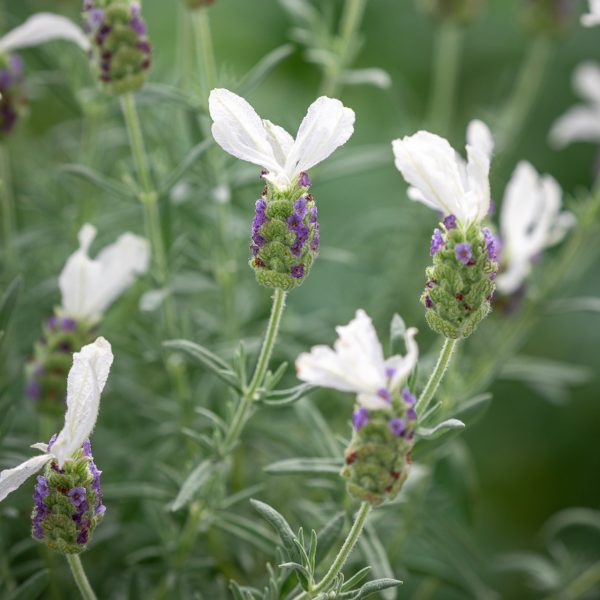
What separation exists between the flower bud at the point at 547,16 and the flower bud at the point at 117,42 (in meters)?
0.66

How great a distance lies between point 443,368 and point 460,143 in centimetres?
98

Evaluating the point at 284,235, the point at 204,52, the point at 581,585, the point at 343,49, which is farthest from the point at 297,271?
the point at 581,585

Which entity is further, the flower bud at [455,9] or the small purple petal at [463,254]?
the flower bud at [455,9]

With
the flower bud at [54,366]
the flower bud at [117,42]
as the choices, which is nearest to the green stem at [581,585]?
the flower bud at [54,366]

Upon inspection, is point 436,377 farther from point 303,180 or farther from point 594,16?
point 594,16

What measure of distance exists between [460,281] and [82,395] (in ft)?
0.86

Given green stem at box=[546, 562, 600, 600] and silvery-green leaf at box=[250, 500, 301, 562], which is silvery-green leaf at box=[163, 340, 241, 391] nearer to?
silvery-green leaf at box=[250, 500, 301, 562]

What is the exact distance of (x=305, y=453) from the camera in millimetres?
975

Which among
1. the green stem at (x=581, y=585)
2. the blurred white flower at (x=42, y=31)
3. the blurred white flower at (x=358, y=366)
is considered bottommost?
the green stem at (x=581, y=585)

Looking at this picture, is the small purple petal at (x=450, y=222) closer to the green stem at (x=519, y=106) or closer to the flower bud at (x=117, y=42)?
the flower bud at (x=117, y=42)

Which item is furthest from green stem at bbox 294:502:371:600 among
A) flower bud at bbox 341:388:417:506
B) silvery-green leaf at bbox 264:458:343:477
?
silvery-green leaf at bbox 264:458:343:477

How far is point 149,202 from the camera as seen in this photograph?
0.90 meters

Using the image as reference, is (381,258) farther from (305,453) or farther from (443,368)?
(443,368)

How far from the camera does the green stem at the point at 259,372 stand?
693 millimetres
